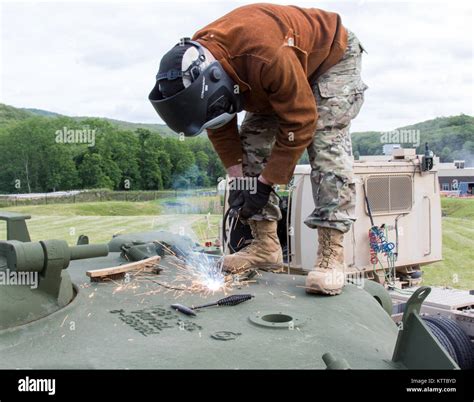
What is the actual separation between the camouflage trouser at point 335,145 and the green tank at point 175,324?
571 mm

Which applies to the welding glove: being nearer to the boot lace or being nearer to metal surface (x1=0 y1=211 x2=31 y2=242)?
the boot lace

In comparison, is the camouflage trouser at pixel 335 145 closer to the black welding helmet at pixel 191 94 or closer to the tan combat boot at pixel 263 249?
the tan combat boot at pixel 263 249

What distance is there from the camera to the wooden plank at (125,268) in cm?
381

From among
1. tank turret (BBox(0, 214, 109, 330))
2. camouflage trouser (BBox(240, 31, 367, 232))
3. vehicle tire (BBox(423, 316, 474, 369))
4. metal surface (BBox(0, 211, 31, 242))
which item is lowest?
vehicle tire (BBox(423, 316, 474, 369))

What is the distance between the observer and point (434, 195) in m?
8.70

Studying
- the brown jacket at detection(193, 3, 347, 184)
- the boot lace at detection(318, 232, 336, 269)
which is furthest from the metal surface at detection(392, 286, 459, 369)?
the brown jacket at detection(193, 3, 347, 184)

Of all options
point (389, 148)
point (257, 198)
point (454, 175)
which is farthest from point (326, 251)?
point (454, 175)

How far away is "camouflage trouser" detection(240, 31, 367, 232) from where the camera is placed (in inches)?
163

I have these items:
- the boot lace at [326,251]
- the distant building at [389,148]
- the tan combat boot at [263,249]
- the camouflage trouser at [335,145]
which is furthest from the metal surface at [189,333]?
Answer: the distant building at [389,148]

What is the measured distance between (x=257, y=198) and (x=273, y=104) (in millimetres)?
705

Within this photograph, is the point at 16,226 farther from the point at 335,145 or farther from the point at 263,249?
the point at 335,145

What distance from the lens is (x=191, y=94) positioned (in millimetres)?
3566
